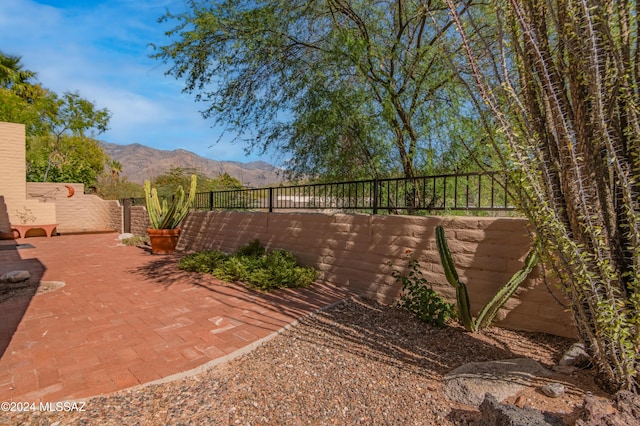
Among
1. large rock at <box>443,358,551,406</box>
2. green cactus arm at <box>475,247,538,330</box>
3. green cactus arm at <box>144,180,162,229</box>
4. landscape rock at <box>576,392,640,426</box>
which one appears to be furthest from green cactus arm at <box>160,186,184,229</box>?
landscape rock at <box>576,392,640,426</box>

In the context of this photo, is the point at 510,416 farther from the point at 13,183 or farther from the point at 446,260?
the point at 13,183

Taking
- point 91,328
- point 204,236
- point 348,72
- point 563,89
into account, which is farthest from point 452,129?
point 204,236

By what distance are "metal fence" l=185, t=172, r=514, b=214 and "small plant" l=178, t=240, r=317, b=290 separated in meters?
0.93

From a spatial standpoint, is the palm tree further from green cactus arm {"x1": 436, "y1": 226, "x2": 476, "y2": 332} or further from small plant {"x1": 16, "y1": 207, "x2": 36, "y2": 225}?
green cactus arm {"x1": 436, "y1": 226, "x2": 476, "y2": 332}

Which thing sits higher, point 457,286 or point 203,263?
point 457,286

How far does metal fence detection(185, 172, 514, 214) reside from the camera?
3.71m

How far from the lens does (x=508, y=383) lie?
202cm

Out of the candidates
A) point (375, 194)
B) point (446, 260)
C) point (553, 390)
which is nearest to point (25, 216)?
point (375, 194)

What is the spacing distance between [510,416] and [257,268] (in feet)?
13.0

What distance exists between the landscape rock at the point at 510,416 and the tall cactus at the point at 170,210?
24.9 ft

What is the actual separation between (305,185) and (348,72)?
1850mm

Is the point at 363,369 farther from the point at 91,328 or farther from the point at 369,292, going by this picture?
the point at 91,328

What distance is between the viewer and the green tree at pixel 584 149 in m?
1.75

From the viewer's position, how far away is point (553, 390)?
1884 millimetres
